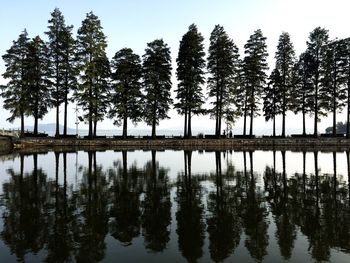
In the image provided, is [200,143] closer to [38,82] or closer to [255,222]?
[38,82]

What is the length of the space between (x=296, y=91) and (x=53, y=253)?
5855 cm

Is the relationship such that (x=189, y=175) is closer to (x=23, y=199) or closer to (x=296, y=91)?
(x=23, y=199)

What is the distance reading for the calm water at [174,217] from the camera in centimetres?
921

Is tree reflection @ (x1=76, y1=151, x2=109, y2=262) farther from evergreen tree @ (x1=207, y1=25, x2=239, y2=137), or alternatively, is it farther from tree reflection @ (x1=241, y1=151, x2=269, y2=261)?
evergreen tree @ (x1=207, y1=25, x2=239, y2=137)

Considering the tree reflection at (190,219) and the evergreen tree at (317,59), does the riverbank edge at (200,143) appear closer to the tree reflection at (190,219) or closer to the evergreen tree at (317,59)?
the evergreen tree at (317,59)

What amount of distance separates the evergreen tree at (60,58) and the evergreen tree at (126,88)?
6.87 m

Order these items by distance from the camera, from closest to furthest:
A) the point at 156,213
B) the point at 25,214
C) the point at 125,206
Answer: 1. the point at 25,214
2. the point at 156,213
3. the point at 125,206

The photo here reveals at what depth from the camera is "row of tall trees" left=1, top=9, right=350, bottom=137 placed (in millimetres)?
54000

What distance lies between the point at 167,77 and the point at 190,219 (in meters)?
47.3

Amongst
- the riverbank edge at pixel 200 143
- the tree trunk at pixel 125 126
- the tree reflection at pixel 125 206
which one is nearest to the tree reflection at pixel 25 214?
the tree reflection at pixel 125 206

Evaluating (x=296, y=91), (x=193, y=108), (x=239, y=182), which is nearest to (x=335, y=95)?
(x=296, y=91)

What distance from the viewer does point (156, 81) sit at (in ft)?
188

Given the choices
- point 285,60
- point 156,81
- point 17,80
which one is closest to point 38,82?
point 17,80

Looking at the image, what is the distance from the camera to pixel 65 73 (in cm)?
5397
